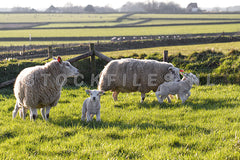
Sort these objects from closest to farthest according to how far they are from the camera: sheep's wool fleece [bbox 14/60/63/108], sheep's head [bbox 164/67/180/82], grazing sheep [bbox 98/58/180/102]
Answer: sheep's wool fleece [bbox 14/60/63/108] → sheep's head [bbox 164/67/180/82] → grazing sheep [bbox 98/58/180/102]

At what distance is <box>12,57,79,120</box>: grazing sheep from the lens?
22.8 ft

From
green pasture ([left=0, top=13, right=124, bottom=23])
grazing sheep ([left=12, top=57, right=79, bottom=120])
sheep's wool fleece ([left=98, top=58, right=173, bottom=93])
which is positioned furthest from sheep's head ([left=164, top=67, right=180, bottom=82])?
green pasture ([left=0, top=13, right=124, bottom=23])

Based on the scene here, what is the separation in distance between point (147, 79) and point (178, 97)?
4.55ft

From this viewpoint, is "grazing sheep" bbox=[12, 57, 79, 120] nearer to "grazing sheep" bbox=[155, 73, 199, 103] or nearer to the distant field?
"grazing sheep" bbox=[155, 73, 199, 103]

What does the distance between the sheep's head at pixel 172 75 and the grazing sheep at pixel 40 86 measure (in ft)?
11.8

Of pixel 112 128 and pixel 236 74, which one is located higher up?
pixel 236 74

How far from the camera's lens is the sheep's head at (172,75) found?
915 centimetres

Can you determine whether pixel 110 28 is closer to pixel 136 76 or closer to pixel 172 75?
pixel 136 76

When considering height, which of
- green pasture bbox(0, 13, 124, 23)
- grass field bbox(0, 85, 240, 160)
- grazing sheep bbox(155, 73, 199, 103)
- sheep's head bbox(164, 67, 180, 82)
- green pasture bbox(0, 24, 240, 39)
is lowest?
grass field bbox(0, 85, 240, 160)

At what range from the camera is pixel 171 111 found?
7.58m

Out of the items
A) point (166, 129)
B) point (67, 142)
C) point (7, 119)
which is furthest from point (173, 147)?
point (7, 119)

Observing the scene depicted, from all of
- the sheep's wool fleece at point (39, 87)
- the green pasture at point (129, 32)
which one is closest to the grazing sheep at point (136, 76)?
the sheep's wool fleece at point (39, 87)

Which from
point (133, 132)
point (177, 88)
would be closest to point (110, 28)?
point (177, 88)

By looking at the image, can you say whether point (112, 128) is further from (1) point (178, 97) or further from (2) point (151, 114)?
(1) point (178, 97)
